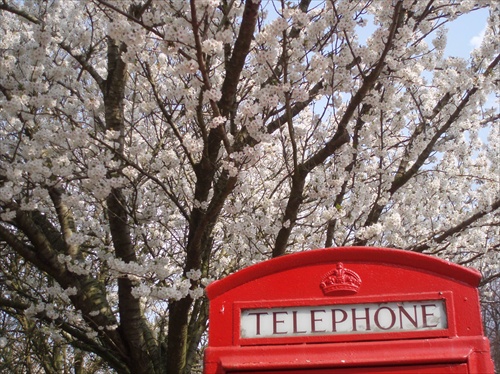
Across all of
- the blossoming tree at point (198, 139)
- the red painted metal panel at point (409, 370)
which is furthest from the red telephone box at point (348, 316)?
the blossoming tree at point (198, 139)

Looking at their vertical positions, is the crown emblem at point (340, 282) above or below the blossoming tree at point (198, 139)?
below

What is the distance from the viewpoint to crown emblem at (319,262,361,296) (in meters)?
2.80

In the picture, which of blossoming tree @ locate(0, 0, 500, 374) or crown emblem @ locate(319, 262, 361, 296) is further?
blossoming tree @ locate(0, 0, 500, 374)

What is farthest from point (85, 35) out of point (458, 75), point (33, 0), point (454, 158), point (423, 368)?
point (423, 368)

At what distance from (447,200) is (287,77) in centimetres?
446

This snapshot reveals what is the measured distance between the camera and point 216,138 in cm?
590

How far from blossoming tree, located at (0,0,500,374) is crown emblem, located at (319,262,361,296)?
249cm

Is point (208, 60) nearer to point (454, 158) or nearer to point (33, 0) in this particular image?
point (33, 0)

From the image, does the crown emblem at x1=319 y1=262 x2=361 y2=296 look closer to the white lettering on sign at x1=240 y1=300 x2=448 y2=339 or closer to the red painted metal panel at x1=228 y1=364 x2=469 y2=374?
the white lettering on sign at x1=240 y1=300 x2=448 y2=339

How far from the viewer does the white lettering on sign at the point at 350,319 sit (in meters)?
2.71

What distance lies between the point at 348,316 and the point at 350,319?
0.6 inches

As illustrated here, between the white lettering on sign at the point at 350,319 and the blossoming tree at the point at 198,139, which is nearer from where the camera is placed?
the white lettering on sign at the point at 350,319

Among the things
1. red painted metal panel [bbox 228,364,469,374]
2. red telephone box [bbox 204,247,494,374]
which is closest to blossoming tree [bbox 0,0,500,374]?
red telephone box [bbox 204,247,494,374]

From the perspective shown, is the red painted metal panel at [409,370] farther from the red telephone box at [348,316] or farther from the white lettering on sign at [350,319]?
the white lettering on sign at [350,319]
